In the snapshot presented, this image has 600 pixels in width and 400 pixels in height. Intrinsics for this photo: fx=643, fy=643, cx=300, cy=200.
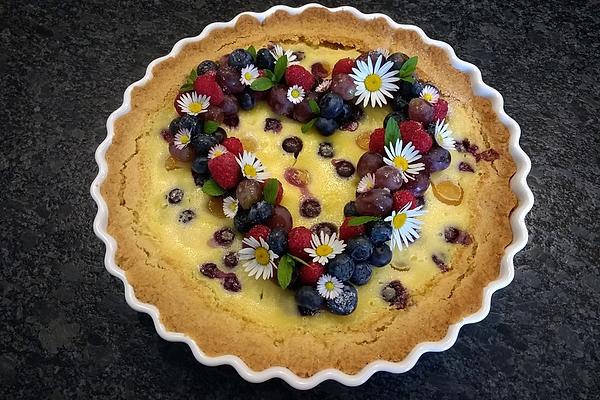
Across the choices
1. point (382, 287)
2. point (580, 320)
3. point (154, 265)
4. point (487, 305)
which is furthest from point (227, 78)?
point (580, 320)

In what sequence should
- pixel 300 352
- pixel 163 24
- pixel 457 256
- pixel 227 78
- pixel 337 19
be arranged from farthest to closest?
pixel 163 24 < pixel 337 19 < pixel 227 78 < pixel 457 256 < pixel 300 352

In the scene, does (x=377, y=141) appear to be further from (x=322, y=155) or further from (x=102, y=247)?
(x=102, y=247)

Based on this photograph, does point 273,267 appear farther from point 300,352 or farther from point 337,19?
point 337,19

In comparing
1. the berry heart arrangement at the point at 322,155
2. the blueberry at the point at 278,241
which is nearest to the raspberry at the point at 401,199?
the berry heart arrangement at the point at 322,155

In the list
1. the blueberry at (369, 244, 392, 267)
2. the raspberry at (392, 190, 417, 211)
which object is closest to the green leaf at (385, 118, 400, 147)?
the raspberry at (392, 190, 417, 211)

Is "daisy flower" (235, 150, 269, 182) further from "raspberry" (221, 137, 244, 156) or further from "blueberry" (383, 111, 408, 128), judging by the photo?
"blueberry" (383, 111, 408, 128)

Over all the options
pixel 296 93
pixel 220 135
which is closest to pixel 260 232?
pixel 220 135
